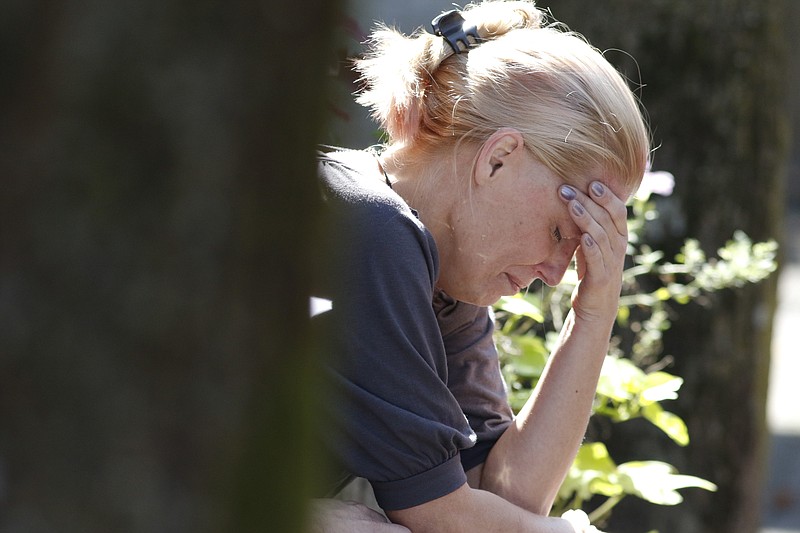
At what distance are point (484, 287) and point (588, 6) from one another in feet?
5.86

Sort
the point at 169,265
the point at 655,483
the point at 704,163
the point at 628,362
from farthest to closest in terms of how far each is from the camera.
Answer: the point at 704,163 → the point at 628,362 → the point at 655,483 → the point at 169,265

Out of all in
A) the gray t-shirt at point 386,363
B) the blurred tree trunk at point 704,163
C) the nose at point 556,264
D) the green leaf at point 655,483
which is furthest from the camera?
the blurred tree trunk at point 704,163

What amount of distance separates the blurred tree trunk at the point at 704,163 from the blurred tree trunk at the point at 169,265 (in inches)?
106

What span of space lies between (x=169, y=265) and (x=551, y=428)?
4.10ft

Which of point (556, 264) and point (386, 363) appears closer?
point (386, 363)

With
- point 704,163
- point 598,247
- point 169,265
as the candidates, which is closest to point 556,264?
point 598,247

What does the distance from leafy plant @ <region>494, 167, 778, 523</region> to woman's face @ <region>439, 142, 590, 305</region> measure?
34 centimetres

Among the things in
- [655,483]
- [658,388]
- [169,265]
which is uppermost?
[169,265]

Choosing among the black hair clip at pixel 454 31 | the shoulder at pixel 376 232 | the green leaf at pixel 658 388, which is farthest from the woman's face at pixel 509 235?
the green leaf at pixel 658 388

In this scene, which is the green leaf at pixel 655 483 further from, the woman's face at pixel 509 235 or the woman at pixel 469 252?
the woman's face at pixel 509 235

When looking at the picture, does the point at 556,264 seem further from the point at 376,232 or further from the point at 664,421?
the point at 664,421

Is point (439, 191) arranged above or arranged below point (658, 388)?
above

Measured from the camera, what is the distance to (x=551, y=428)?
2.04 meters

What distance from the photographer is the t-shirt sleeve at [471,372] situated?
2086mm
